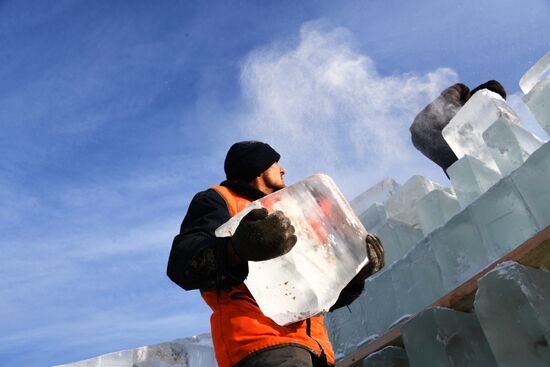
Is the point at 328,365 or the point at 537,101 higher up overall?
the point at 537,101

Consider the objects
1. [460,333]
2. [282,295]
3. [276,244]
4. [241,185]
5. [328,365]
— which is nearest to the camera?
[276,244]

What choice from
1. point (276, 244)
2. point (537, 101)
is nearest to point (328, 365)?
point (276, 244)

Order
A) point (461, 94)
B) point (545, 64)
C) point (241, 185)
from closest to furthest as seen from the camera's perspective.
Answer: point (241, 185) → point (545, 64) → point (461, 94)

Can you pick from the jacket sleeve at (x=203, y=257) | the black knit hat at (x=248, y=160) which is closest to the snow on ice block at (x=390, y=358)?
the black knit hat at (x=248, y=160)

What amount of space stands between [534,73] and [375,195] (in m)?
1.54

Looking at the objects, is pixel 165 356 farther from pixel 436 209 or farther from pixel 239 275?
pixel 239 275

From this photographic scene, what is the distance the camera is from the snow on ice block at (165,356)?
397 cm

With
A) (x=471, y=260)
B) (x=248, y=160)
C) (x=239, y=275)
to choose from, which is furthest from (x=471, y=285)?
(x=239, y=275)

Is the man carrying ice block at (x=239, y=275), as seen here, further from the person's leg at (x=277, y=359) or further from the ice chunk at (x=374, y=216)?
the ice chunk at (x=374, y=216)

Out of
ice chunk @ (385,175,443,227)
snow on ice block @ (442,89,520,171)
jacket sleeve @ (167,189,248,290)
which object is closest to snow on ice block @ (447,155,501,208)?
snow on ice block @ (442,89,520,171)

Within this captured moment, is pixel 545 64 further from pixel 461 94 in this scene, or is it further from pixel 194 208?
pixel 194 208

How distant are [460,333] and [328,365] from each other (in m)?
0.84

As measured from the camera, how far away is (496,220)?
2723 millimetres

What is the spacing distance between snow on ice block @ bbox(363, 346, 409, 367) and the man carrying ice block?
90 cm
